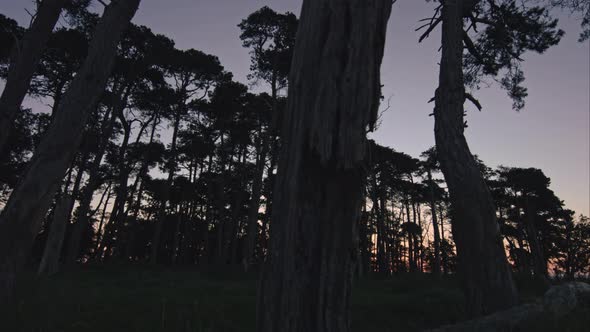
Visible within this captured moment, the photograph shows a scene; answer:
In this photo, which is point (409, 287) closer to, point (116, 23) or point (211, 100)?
point (116, 23)

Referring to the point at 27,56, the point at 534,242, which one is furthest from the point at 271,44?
the point at 534,242

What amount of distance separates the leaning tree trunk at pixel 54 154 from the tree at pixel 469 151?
6134 millimetres

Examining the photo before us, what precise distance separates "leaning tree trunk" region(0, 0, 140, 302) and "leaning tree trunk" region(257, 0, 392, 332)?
4623 mm

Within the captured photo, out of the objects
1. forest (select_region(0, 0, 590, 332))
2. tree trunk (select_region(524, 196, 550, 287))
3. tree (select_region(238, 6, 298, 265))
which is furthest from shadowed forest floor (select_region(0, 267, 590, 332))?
tree trunk (select_region(524, 196, 550, 287))

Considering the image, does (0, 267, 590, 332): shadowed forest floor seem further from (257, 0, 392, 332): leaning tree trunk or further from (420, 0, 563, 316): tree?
(257, 0, 392, 332): leaning tree trunk

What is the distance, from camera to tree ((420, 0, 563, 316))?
4664mm

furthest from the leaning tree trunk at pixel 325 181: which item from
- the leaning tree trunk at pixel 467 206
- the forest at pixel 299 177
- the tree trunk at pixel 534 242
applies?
the tree trunk at pixel 534 242

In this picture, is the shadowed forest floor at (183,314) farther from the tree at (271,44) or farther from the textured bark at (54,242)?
the tree at (271,44)

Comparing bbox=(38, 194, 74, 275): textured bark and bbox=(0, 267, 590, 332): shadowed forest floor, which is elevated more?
bbox=(38, 194, 74, 275): textured bark

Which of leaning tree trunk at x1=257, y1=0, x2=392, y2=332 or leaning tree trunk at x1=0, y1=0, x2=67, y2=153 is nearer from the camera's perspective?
leaning tree trunk at x1=257, y1=0, x2=392, y2=332

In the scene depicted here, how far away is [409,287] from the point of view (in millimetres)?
9531

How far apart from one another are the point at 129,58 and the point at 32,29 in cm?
1154

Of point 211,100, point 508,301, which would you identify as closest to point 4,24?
point 211,100

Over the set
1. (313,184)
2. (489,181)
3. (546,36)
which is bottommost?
(313,184)
